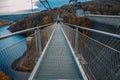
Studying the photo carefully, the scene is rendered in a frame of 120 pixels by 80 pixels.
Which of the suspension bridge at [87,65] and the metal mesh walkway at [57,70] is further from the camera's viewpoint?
the metal mesh walkway at [57,70]

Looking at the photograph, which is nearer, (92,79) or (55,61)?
(92,79)

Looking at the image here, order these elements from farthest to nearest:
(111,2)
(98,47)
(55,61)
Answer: (111,2) → (55,61) → (98,47)

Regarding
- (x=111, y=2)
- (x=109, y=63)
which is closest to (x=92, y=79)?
(x=109, y=63)

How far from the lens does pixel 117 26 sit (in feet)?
53.7

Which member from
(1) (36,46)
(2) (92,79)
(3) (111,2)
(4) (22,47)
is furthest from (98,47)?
(3) (111,2)

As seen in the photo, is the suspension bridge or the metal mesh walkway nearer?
the suspension bridge

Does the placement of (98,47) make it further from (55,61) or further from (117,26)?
(117,26)

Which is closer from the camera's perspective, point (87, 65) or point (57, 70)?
point (87, 65)

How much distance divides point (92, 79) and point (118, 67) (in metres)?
1.37

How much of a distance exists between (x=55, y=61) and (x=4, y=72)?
324cm

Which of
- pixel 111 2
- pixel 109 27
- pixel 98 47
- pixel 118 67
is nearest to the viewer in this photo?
pixel 118 67

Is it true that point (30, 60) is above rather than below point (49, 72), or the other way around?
above

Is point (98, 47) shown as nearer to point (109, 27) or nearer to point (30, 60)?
point (30, 60)

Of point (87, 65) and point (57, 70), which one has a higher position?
point (87, 65)
